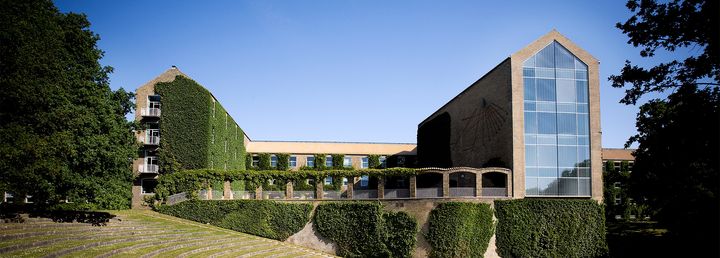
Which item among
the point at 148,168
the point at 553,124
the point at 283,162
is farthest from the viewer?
the point at 283,162

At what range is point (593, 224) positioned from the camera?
3497cm

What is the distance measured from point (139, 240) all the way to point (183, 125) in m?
18.9

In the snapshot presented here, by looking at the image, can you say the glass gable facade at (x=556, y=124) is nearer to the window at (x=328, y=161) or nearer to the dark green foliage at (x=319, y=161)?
the dark green foliage at (x=319, y=161)

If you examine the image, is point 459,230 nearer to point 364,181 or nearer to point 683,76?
point 683,76

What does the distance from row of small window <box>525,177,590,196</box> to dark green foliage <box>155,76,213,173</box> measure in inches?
980

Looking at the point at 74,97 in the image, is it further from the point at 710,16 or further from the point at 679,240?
the point at 679,240

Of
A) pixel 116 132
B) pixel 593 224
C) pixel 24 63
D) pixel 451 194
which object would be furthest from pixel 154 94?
pixel 593 224

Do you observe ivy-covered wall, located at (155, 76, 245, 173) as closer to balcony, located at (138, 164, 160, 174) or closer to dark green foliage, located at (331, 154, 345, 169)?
balcony, located at (138, 164, 160, 174)

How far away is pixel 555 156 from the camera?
3572cm

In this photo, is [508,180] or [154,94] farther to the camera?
[154,94]

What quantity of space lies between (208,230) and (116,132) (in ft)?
25.3

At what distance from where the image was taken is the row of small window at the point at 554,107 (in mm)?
36219

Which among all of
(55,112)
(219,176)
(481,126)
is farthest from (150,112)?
(481,126)

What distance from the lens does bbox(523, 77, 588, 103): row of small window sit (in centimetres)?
3638
